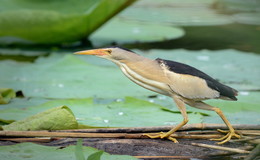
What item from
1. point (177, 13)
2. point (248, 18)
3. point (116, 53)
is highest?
point (177, 13)

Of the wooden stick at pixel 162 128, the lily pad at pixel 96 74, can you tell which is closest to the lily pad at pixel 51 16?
the lily pad at pixel 96 74

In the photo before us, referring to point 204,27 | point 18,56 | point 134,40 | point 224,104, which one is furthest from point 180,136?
point 204,27

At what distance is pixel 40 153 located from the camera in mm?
2229

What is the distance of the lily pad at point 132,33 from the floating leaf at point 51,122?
2892 mm

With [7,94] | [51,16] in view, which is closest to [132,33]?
[51,16]

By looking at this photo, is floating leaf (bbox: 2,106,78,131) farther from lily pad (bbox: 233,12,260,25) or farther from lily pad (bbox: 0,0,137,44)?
lily pad (bbox: 233,12,260,25)

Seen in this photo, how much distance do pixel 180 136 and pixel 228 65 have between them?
2.14m

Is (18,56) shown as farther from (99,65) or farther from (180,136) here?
(180,136)

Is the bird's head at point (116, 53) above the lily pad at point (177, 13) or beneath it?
beneath

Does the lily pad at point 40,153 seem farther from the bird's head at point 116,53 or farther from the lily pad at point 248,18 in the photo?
the lily pad at point 248,18

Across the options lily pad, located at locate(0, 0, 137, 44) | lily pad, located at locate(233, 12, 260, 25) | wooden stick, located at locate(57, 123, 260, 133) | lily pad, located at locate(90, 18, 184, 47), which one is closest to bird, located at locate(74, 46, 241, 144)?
wooden stick, located at locate(57, 123, 260, 133)

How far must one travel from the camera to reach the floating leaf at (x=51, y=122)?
2.59 m

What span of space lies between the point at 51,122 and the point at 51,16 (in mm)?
2688

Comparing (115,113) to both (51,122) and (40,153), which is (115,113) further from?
(40,153)
